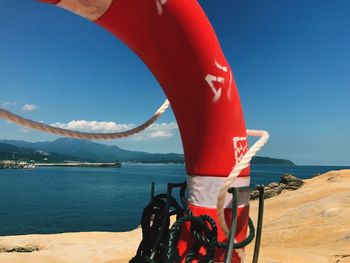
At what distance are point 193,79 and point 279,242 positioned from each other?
6.55 meters

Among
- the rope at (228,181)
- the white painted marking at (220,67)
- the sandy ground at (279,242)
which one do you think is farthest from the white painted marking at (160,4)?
the sandy ground at (279,242)

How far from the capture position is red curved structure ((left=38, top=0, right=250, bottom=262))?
74.0 inches

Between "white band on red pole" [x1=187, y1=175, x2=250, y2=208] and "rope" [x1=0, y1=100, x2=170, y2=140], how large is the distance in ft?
1.91

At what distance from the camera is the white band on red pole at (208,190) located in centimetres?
206

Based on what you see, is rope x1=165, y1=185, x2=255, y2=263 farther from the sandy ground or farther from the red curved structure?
the sandy ground

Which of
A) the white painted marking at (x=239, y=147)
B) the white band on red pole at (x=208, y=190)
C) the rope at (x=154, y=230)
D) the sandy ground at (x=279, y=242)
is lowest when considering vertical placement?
the sandy ground at (x=279, y=242)

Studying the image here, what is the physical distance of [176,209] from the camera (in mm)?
2477

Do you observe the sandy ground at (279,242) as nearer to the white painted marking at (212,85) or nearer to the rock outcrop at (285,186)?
the white painted marking at (212,85)

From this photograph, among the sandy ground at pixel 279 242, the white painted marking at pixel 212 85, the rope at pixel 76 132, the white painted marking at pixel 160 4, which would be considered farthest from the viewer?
the sandy ground at pixel 279 242

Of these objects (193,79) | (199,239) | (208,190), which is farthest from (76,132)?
(199,239)

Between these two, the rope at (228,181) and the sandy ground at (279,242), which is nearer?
the rope at (228,181)

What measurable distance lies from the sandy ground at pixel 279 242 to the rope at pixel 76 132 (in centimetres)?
317

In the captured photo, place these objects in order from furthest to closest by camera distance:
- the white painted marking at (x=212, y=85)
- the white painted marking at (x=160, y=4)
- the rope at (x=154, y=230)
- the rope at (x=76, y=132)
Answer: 1. the rope at (x=154, y=230)
2. the white painted marking at (x=212, y=85)
3. the white painted marking at (x=160, y=4)
4. the rope at (x=76, y=132)

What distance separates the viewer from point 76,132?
2049 millimetres
